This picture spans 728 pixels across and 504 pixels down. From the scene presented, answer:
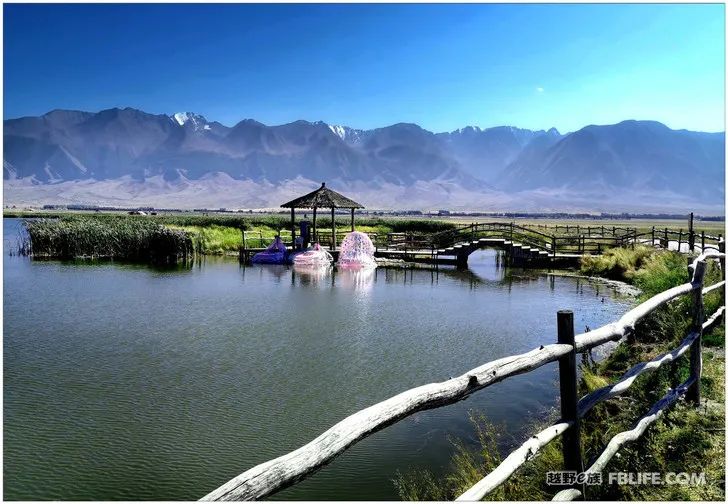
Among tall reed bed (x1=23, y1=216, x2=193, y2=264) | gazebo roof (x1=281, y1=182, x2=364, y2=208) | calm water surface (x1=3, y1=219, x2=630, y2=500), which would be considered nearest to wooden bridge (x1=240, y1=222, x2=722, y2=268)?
gazebo roof (x1=281, y1=182, x2=364, y2=208)

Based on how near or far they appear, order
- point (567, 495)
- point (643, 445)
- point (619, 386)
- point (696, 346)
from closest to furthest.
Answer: point (567, 495) → point (619, 386) → point (643, 445) → point (696, 346)

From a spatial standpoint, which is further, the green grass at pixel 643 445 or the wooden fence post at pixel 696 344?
the wooden fence post at pixel 696 344

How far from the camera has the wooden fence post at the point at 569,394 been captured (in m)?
4.13

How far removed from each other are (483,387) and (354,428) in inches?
53.2

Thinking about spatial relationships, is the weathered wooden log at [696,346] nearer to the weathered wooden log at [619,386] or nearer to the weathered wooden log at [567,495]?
the weathered wooden log at [619,386]

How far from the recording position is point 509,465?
3.77m

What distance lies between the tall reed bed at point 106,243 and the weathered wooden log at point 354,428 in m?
29.7

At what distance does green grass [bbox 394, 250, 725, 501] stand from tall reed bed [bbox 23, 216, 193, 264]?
26362mm

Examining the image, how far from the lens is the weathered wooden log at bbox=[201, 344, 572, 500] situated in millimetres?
2709

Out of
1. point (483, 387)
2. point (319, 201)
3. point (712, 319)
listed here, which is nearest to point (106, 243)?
point (319, 201)

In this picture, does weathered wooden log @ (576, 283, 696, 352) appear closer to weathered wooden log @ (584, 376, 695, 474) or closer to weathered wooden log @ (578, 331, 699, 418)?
weathered wooden log @ (578, 331, 699, 418)

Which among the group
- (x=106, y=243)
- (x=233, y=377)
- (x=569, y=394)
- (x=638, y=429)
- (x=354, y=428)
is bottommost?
(x=233, y=377)

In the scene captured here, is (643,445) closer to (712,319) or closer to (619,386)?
(619,386)

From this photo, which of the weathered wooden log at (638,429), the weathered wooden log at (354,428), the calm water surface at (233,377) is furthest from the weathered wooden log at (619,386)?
the calm water surface at (233,377)
